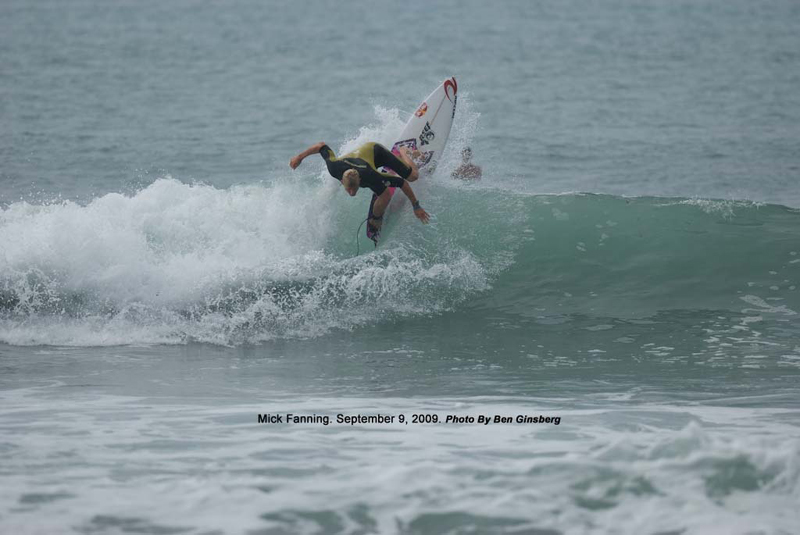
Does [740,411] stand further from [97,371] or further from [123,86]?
[123,86]

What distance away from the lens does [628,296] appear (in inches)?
461

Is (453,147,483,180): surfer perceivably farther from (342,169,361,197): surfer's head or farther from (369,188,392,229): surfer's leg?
(342,169,361,197): surfer's head

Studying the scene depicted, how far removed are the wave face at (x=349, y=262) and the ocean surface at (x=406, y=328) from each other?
0.12 ft

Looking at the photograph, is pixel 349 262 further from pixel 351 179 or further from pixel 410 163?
pixel 410 163

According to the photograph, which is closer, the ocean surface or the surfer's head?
the ocean surface

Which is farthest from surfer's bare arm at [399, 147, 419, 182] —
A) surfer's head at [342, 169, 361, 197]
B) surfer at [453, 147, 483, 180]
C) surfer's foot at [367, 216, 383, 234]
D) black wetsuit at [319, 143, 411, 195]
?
surfer's head at [342, 169, 361, 197]

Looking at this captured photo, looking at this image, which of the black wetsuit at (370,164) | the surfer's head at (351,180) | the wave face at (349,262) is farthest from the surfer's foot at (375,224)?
the surfer's head at (351,180)

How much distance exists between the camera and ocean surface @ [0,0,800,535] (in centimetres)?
627

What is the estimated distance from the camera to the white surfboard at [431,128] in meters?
12.6

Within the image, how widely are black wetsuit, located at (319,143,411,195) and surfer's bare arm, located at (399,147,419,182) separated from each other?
0.13m

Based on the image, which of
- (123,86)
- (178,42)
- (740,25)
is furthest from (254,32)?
(740,25)

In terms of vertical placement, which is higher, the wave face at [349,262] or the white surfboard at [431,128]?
the white surfboard at [431,128]

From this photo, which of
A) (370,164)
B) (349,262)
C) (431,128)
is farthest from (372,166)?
(431,128)

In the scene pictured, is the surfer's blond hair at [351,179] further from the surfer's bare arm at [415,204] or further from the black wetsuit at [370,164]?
the surfer's bare arm at [415,204]
